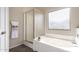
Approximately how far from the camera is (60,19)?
124cm

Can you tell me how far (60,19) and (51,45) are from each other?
383mm

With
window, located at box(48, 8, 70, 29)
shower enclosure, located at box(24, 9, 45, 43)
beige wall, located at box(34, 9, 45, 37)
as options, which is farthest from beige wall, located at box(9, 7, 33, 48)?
window, located at box(48, 8, 70, 29)

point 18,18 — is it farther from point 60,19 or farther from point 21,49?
point 60,19

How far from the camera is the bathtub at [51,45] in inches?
44.5

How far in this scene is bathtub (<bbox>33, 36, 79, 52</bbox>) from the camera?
113cm

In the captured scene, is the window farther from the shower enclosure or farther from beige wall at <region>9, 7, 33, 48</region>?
beige wall at <region>9, 7, 33, 48</region>

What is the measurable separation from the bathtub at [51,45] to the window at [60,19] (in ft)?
0.62

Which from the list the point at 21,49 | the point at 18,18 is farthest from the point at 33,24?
the point at 21,49

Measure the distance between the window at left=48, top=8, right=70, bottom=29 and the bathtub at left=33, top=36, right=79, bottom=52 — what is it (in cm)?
19

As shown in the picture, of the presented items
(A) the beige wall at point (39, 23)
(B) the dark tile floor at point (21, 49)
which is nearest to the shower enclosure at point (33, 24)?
(A) the beige wall at point (39, 23)

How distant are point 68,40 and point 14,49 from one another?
72 cm

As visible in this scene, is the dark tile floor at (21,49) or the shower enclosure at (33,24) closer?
the dark tile floor at (21,49)

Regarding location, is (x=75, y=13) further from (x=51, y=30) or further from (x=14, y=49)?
(x=14, y=49)

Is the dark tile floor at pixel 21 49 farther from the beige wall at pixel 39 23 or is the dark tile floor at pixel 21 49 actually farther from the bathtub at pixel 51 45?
the beige wall at pixel 39 23
